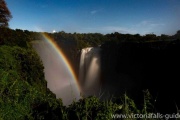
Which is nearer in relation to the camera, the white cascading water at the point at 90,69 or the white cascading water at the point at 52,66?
the white cascading water at the point at 90,69

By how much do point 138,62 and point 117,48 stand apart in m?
6.33

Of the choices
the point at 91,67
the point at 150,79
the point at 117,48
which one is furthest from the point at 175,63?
the point at 91,67

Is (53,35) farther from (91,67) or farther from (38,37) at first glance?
(91,67)

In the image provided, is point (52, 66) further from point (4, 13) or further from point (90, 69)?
point (4, 13)

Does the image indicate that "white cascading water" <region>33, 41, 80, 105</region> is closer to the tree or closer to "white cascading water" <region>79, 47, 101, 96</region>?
"white cascading water" <region>79, 47, 101, 96</region>

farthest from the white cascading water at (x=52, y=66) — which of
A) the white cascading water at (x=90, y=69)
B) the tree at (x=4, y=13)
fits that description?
the tree at (x=4, y=13)

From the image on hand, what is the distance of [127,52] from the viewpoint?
31.0 metres

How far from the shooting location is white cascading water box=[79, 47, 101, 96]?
38.9m

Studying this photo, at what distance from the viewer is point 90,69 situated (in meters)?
39.1

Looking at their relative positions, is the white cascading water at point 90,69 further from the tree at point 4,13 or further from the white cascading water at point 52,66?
the tree at point 4,13

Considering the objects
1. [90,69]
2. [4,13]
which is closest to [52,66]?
[90,69]

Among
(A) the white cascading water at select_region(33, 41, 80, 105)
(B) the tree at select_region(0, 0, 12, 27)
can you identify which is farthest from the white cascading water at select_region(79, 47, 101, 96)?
(B) the tree at select_region(0, 0, 12, 27)

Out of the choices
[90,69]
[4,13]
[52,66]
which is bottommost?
[90,69]

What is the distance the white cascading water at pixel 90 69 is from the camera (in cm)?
3888
